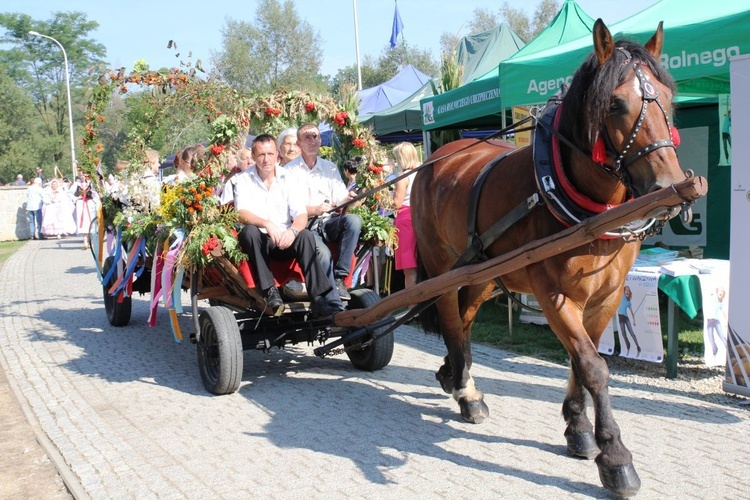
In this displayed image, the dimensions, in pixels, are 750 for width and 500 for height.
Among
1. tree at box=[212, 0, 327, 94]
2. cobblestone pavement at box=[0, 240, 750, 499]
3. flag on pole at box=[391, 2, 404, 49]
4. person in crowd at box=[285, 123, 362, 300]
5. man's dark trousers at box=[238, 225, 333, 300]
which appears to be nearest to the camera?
cobblestone pavement at box=[0, 240, 750, 499]

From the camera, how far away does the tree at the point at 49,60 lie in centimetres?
4991

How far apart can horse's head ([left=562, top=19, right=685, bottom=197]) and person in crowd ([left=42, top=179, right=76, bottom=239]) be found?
22.6 metres

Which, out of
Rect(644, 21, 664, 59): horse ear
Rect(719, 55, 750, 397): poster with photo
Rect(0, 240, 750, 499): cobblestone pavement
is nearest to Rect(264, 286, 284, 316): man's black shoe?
Rect(0, 240, 750, 499): cobblestone pavement

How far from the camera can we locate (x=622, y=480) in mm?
3242

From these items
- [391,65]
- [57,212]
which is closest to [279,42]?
[391,65]

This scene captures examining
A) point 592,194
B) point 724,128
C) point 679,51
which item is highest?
point 679,51

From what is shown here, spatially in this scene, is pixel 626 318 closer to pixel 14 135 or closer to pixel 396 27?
pixel 396 27

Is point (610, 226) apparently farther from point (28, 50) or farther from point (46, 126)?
point (28, 50)

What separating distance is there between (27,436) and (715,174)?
748cm

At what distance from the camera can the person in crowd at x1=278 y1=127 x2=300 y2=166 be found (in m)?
6.54

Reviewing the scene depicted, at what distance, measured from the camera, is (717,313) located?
5.31 m

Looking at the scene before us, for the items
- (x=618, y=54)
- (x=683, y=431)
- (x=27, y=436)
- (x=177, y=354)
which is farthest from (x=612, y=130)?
(x=177, y=354)

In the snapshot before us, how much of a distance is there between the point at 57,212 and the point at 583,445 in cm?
2269

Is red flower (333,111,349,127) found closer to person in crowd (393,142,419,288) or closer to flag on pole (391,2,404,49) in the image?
person in crowd (393,142,419,288)
